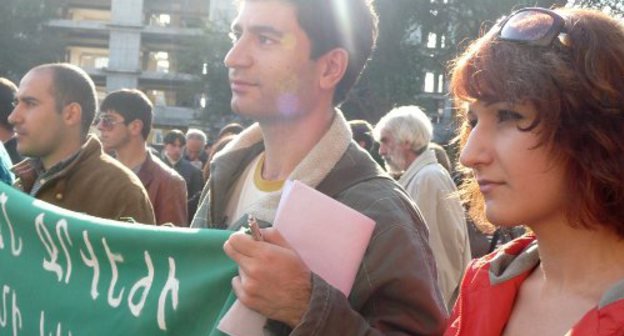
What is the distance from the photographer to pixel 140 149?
19.6 ft

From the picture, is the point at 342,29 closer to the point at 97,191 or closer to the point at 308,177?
the point at 308,177

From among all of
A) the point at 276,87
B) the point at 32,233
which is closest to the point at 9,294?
the point at 32,233

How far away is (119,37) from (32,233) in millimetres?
49246

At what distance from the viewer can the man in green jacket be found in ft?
6.18

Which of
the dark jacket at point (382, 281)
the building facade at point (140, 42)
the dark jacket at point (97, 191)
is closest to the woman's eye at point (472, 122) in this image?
the dark jacket at point (382, 281)

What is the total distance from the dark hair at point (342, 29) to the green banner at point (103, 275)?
1.92 ft

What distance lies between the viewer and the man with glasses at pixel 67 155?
A: 3846 mm

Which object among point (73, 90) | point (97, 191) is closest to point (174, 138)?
point (73, 90)

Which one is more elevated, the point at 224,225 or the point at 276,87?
the point at 276,87

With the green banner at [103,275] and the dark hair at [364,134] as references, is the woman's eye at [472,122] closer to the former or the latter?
the green banner at [103,275]

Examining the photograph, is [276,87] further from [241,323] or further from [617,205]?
[617,205]

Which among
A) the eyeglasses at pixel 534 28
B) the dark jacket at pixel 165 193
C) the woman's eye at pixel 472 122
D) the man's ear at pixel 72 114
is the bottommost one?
the dark jacket at pixel 165 193

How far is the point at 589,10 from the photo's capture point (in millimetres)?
1915

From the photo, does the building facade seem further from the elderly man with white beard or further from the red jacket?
the red jacket
